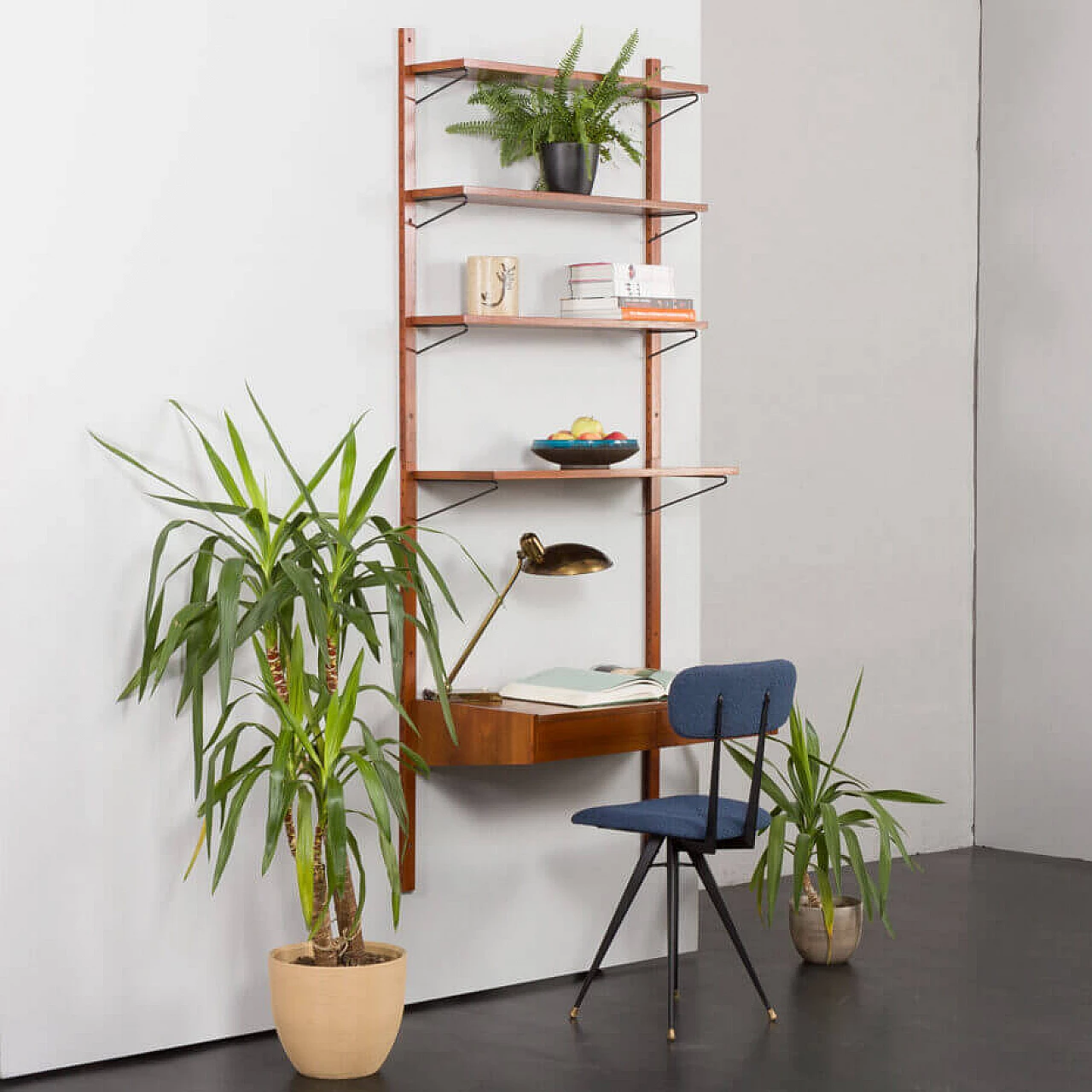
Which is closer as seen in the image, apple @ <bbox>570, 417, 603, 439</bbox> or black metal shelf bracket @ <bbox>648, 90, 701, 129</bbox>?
apple @ <bbox>570, 417, 603, 439</bbox>

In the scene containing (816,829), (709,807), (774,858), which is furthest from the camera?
(816,829)

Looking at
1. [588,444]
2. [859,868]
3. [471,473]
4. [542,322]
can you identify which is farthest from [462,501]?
[859,868]

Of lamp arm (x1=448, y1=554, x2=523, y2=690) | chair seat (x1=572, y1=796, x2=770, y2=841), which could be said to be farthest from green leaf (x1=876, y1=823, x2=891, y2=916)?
lamp arm (x1=448, y1=554, x2=523, y2=690)

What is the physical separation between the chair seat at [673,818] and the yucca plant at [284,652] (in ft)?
1.57

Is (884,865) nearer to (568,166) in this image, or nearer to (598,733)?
(598,733)

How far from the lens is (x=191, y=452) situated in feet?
13.3

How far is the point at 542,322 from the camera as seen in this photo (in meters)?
4.39

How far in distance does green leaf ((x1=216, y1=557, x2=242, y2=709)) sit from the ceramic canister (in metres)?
1.04

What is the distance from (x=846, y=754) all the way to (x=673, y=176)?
7.52ft

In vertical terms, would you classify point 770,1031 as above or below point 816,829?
below

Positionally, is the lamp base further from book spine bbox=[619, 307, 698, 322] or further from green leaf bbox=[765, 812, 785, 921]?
book spine bbox=[619, 307, 698, 322]

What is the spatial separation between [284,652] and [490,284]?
1.09 meters

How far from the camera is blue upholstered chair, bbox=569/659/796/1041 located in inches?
158

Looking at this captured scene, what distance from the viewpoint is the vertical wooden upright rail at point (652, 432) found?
4840 millimetres
